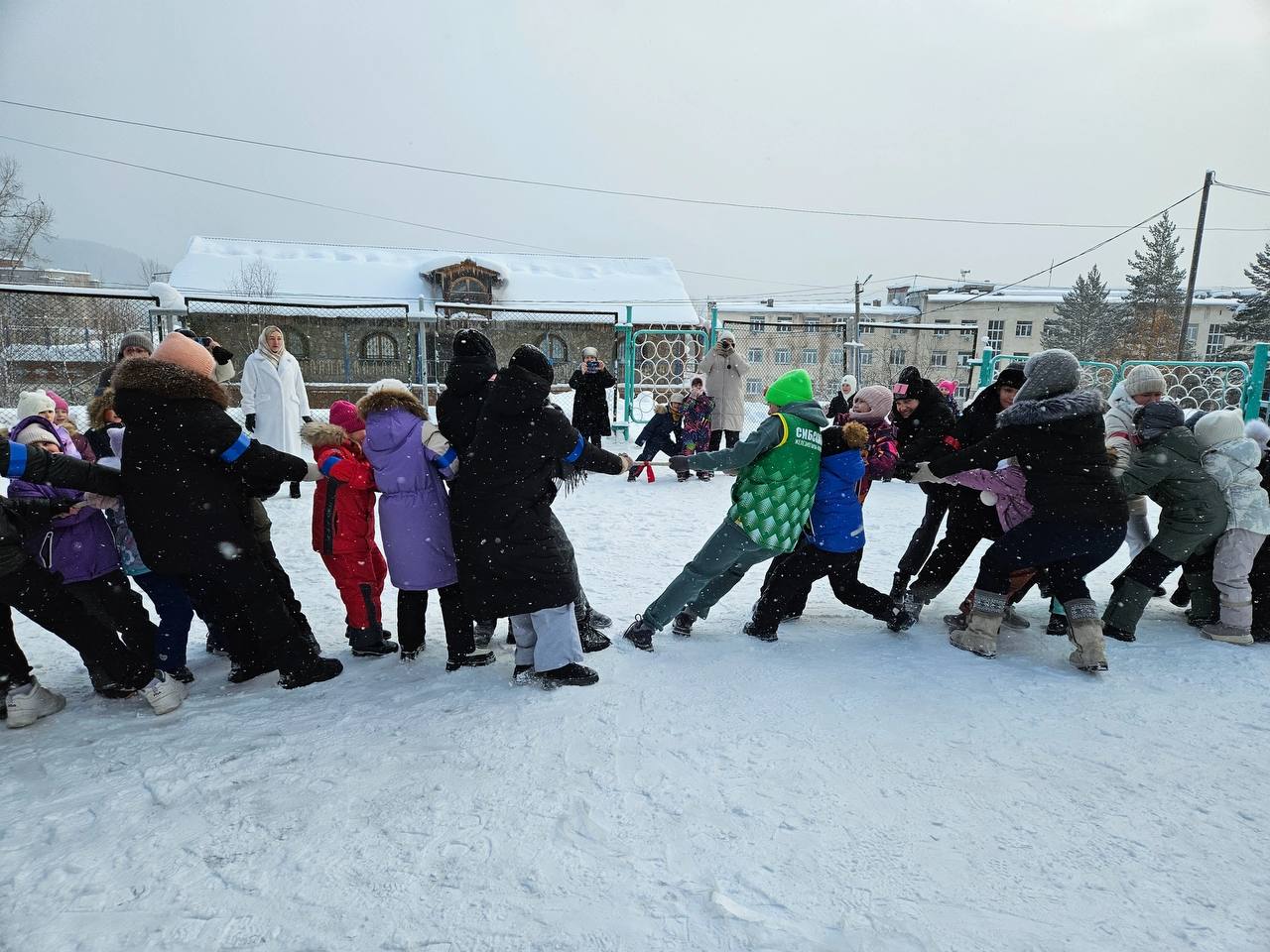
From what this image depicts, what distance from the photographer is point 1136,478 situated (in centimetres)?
393

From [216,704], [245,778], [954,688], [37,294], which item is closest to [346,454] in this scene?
[216,704]

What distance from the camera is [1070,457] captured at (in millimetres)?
3389

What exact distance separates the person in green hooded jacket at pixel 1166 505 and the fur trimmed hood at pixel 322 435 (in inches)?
164

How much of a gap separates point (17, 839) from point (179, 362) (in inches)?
69.8

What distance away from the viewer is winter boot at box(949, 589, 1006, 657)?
3.58 meters

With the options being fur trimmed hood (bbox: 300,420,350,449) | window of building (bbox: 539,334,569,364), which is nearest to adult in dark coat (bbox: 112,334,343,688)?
fur trimmed hood (bbox: 300,420,350,449)

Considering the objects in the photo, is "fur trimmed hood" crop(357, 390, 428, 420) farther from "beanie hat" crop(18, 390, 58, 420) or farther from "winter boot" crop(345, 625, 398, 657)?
"beanie hat" crop(18, 390, 58, 420)

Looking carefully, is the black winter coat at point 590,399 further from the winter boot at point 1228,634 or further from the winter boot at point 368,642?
the winter boot at point 1228,634

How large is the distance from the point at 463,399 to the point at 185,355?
3.80 ft

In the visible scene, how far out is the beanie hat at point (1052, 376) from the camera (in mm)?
3443

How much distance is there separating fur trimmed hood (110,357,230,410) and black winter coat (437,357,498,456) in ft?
3.21

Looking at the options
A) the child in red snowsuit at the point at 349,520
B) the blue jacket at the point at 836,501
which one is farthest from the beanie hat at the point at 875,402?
the child in red snowsuit at the point at 349,520

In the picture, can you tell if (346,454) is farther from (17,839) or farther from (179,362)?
(17,839)

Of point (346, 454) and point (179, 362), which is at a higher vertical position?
point (179, 362)
